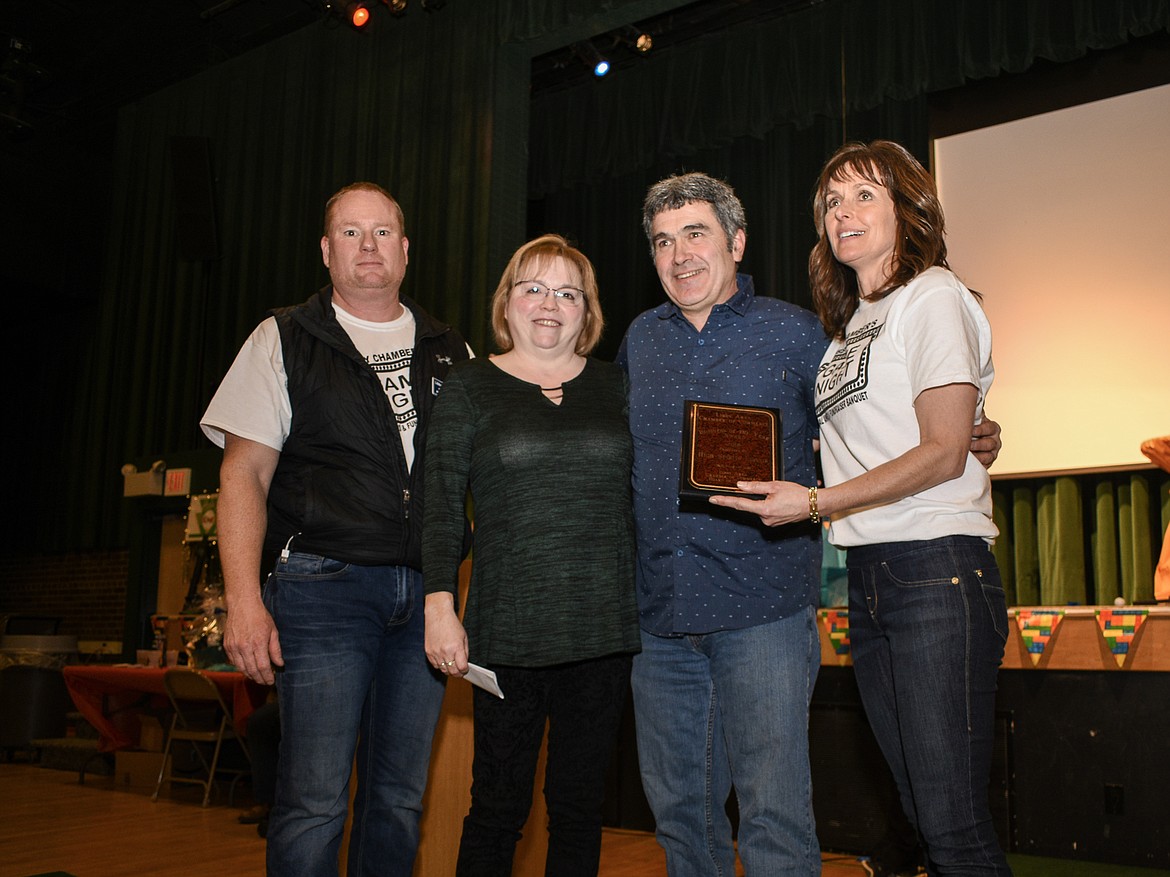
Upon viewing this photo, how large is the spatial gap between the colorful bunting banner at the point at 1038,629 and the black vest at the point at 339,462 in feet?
9.26

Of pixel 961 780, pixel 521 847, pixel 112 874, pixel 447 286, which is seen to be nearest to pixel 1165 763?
pixel 521 847

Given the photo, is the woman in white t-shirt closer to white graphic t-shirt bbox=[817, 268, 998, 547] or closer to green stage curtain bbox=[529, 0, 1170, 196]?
white graphic t-shirt bbox=[817, 268, 998, 547]

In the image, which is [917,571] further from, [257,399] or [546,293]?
[257,399]

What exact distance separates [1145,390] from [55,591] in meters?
9.45

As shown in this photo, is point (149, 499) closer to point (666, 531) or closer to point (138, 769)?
point (138, 769)

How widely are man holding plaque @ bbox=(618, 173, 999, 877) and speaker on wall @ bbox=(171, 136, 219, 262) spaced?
23.8 ft

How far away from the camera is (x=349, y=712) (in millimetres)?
1912

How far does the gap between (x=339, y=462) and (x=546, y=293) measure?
0.52 m

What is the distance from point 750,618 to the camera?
70.4 inches

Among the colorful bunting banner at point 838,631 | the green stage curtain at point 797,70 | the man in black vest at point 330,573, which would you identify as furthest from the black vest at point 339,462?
the green stage curtain at point 797,70

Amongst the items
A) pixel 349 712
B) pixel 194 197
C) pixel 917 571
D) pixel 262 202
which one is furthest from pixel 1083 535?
pixel 194 197

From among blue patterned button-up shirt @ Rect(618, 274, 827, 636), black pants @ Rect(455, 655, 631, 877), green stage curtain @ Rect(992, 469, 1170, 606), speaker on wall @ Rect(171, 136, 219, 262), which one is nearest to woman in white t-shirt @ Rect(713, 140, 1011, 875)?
blue patterned button-up shirt @ Rect(618, 274, 827, 636)

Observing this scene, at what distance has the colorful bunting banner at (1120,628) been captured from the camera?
12.3 ft

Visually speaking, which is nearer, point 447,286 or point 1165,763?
point 1165,763
